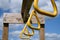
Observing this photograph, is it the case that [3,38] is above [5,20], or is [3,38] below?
below

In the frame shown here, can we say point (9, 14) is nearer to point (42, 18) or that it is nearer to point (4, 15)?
point (4, 15)

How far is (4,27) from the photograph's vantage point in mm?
3086

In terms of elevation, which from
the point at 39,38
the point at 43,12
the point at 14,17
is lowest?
the point at 39,38

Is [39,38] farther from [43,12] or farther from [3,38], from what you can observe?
[43,12]

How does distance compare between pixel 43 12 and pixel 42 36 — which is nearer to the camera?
pixel 43 12

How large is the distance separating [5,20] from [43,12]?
264 centimetres

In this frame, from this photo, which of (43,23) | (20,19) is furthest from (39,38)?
(20,19)

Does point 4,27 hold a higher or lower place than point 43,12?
lower

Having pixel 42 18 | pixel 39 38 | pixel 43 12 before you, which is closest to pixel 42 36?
pixel 39 38

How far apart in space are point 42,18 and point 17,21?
1.59ft

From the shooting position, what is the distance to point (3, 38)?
3023mm

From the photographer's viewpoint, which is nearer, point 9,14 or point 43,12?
point 43,12

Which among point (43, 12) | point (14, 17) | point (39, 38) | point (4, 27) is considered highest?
point (43, 12)

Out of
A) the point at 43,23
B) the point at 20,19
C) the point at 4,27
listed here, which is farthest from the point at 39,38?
the point at 4,27
